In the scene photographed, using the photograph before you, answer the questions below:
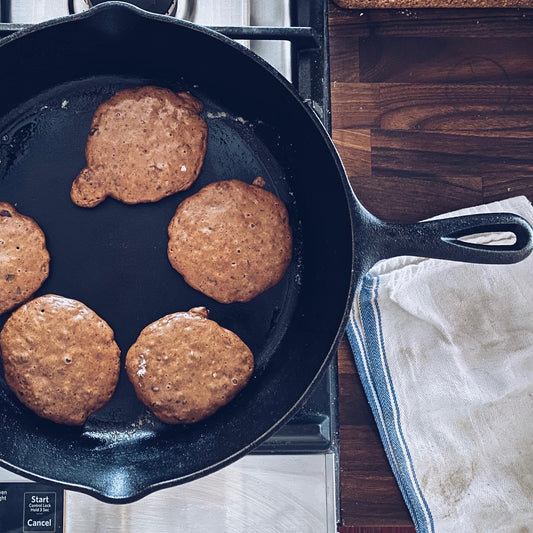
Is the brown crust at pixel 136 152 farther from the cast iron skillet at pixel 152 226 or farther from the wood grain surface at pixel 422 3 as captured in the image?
the wood grain surface at pixel 422 3

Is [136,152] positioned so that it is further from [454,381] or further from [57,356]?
[454,381]

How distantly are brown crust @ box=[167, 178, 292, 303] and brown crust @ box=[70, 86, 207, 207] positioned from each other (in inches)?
2.2

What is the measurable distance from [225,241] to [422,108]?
0.42 metres

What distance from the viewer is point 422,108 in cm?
111

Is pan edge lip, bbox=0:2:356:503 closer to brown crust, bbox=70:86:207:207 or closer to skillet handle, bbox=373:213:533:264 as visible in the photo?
skillet handle, bbox=373:213:533:264

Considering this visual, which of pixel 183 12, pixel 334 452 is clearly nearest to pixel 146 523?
pixel 334 452

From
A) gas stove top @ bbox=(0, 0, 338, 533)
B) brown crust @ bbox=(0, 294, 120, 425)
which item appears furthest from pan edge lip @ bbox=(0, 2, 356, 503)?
brown crust @ bbox=(0, 294, 120, 425)

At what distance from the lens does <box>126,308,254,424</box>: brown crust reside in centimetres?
100

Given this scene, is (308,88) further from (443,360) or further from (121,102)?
(443,360)

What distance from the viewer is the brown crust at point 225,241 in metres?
1.02

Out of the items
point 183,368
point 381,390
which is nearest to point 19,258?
point 183,368

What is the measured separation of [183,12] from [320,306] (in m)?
0.51

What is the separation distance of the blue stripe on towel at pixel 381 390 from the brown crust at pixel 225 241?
0.17 meters

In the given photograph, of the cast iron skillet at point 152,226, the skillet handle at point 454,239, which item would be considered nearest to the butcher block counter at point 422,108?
the cast iron skillet at point 152,226
